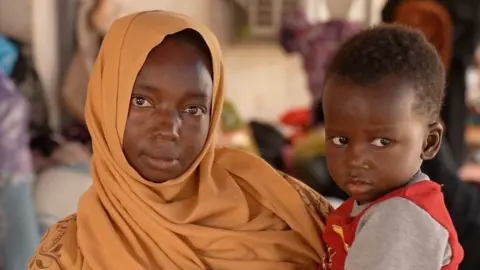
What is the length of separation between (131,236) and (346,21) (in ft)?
6.65

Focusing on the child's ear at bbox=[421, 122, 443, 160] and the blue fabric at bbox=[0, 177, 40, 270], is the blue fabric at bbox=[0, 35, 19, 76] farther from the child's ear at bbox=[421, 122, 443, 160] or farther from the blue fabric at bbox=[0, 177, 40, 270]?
the child's ear at bbox=[421, 122, 443, 160]

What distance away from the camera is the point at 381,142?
3.03ft

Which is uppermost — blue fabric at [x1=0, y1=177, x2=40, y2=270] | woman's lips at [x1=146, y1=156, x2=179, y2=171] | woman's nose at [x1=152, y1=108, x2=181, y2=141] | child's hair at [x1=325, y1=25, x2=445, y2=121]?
child's hair at [x1=325, y1=25, x2=445, y2=121]

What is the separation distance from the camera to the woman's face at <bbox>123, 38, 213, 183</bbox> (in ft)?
3.44

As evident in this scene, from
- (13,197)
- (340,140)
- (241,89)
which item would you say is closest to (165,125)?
(340,140)

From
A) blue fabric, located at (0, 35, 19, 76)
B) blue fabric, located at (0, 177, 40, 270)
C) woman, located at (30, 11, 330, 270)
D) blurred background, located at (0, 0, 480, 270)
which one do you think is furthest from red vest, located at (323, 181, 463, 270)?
blue fabric, located at (0, 35, 19, 76)

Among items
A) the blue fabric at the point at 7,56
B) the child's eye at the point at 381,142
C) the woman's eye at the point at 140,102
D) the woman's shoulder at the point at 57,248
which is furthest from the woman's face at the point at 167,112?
the blue fabric at the point at 7,56

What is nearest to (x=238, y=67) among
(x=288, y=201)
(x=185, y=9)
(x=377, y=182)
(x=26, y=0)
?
(x=185, y=9)

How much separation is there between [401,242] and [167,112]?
1.29 feet

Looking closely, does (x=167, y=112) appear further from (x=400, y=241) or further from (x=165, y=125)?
(x=400, y=241)

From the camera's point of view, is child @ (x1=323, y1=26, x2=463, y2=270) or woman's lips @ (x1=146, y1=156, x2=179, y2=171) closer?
child @ (x1=323, y1=26, x2=463, y2=270)

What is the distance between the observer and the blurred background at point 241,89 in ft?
6.69

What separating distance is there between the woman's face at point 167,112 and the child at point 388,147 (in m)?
0.21

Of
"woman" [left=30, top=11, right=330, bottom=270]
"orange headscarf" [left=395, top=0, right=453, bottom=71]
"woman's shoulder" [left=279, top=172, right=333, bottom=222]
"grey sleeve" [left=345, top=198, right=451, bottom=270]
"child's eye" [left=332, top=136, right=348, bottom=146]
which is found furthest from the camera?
"orange headscarf" [left=395, top=0, right=453, bottom=71]
